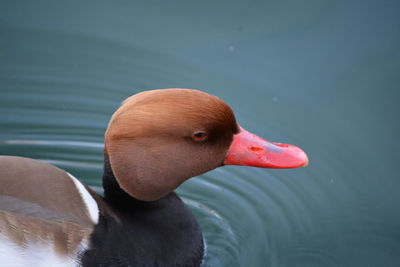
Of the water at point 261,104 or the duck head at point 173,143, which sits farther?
the water at point 261,104

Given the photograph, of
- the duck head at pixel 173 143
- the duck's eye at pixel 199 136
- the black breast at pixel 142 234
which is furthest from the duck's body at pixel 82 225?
the duck's eye at pixel 199 136

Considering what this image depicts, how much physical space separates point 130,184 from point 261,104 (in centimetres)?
175

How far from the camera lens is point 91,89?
4254 mm

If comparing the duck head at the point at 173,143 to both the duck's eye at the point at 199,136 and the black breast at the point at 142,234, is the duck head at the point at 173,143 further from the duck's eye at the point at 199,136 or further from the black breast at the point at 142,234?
the black breast at the point at 142,234

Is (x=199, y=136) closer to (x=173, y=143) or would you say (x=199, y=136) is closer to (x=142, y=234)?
(x=173, y=143)

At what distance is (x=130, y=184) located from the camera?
253cm

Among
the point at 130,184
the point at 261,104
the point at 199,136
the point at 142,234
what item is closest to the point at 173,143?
the point at 199,136

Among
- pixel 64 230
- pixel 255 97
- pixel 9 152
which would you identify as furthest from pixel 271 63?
pixel 64 230

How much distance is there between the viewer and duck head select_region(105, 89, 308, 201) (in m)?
2.34

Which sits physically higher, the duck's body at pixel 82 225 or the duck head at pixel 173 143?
the duck head at pixel 173 143

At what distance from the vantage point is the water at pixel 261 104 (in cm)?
328

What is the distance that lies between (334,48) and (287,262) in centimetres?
200

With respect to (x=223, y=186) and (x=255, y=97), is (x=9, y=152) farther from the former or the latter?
(x=255, y=97)

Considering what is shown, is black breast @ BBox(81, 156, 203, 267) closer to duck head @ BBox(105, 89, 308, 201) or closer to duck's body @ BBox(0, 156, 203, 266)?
duck's body @ BBox(0, 156, 203, 266)
